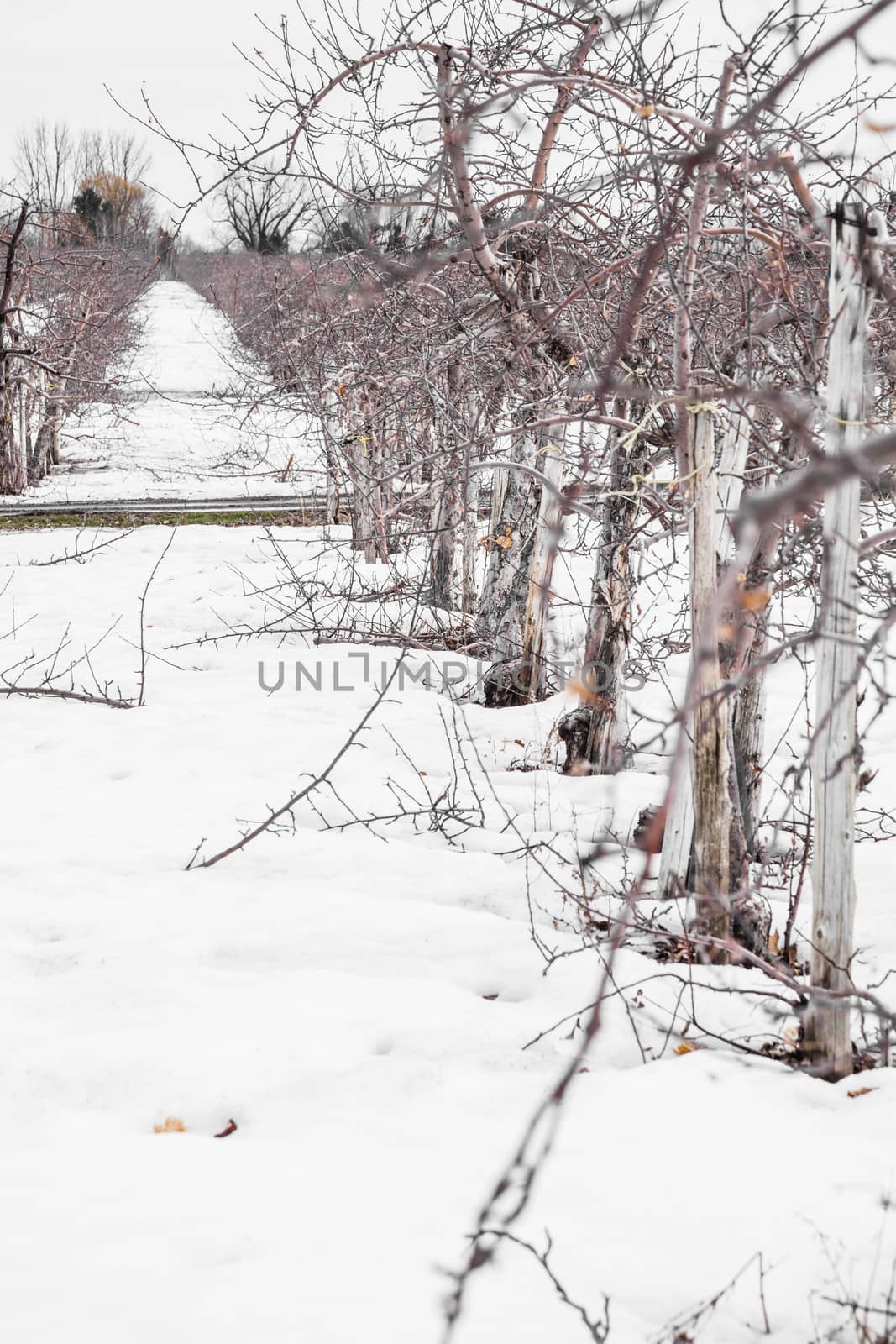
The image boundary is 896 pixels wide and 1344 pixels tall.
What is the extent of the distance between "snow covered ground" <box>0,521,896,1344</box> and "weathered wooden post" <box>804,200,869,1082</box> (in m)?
0.17

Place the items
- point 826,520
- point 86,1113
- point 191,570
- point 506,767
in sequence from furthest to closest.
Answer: point 191,570
point 506,767
point 86,1113
point 826,520

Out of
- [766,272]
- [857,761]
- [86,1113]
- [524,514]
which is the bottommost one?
[86,1113]

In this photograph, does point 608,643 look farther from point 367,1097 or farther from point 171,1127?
point 171,1127

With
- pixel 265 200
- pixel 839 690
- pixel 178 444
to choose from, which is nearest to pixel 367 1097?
pixel 839 690

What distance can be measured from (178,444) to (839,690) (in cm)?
2388

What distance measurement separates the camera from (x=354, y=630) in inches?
292

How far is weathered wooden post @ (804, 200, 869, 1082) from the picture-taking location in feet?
6.77

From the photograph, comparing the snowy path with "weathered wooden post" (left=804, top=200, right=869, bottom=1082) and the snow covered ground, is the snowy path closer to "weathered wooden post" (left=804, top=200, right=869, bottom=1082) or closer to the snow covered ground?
the snow covered ground

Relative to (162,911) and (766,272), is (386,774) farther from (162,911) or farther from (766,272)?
(766,272)

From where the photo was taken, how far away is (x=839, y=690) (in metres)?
2.15

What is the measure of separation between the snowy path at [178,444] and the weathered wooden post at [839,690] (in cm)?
1138

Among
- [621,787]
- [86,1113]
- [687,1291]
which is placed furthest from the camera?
[621,787]

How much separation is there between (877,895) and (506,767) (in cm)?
206

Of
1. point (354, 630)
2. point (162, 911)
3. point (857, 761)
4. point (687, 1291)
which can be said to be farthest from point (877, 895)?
point (354, 630)
